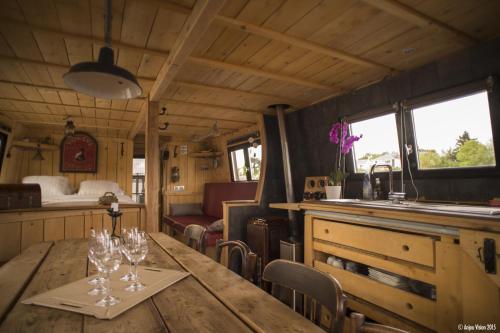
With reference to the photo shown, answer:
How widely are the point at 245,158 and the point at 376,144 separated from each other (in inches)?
115

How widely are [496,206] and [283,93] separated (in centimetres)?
227

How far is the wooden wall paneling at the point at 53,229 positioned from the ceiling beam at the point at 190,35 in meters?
1.88

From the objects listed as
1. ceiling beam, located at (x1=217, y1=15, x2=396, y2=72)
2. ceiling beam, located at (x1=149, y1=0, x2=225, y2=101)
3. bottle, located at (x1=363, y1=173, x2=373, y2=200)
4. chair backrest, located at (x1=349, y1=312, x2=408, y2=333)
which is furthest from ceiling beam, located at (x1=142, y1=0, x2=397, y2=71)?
chair backrest, located at (x1=349, y1=312, x2=408, y2=333)

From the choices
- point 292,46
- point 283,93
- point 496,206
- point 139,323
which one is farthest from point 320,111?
point 139,323

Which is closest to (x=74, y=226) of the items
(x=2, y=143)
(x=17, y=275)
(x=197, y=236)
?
(x=197, y=236)

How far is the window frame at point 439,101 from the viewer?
2113mm

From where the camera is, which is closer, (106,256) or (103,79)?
(106,256)

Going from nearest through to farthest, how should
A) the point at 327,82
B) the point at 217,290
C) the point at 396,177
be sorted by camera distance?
the point at 217,290 → the point at 396,177 → the point at 327,82

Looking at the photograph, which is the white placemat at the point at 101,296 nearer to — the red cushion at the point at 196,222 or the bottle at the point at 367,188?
the red cushion at the point at 196,222

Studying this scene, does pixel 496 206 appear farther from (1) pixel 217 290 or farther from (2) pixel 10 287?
(2) pixel 10 287

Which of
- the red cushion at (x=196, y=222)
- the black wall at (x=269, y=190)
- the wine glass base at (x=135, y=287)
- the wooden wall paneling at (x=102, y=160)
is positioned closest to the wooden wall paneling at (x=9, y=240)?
the red cushion at (x=196, y=222)

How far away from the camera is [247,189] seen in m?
5.04

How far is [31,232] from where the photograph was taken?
2.91 m

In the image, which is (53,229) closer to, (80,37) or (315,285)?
(80,37)
